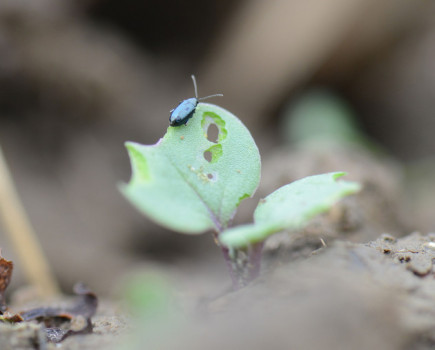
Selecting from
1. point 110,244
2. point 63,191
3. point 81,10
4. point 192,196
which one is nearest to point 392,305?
point 192,196

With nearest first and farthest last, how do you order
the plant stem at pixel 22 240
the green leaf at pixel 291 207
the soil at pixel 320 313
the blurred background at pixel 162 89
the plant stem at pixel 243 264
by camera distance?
1. the soil at pixel 320 313
2. the green leaf at pixel 291 207
3. the plant stem at pixel 243 264
4. the plant stem at pixel 22 240
5. the blurred background at pixel 162 89

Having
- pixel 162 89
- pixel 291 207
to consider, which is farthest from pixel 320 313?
pixel 162 89

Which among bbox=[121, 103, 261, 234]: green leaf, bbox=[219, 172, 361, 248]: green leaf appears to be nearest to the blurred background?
bbox=[121, 103, 261, 234]: green leaf

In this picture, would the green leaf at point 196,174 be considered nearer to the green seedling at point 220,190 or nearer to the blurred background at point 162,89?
the green seedling at point 220,190

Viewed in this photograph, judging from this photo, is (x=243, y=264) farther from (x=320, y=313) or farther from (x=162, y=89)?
(x=162, y=89)

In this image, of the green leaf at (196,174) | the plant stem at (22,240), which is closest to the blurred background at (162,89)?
the plant stem at (22,240)

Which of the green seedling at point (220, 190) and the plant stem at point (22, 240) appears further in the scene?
the plant stem at point (22, 240)

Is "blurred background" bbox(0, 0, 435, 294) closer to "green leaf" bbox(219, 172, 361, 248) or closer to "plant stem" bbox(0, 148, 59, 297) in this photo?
"plant stem" bbox(0, 148, 59, 297)
